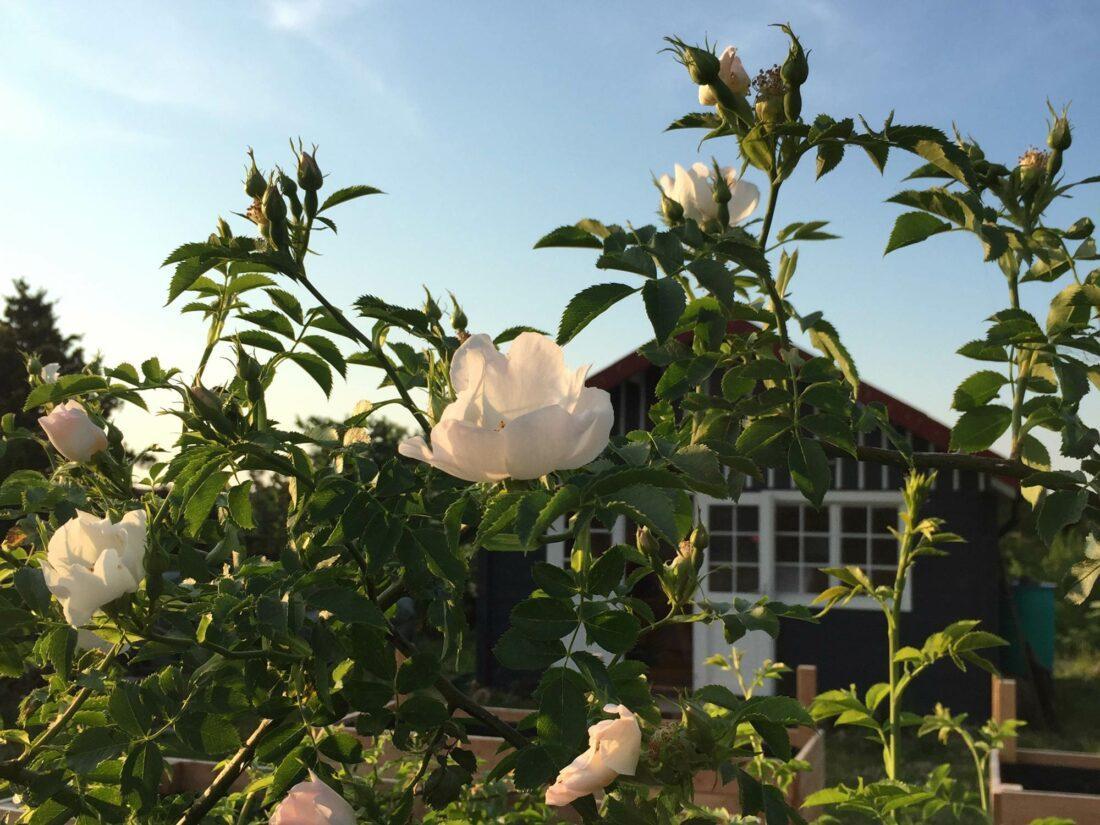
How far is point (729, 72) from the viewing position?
1508 mm

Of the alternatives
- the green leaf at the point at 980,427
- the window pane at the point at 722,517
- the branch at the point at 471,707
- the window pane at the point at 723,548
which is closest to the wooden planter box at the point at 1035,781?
the green leaf at the point at 980,427

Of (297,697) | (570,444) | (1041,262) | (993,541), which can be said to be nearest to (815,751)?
(1041,262)

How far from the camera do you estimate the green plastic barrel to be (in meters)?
9.91

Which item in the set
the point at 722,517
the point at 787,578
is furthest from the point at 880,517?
the point at 722,517

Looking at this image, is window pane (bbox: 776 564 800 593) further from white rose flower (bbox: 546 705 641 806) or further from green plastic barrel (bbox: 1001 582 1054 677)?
white rose flower (bbox: 546 705 641 806)

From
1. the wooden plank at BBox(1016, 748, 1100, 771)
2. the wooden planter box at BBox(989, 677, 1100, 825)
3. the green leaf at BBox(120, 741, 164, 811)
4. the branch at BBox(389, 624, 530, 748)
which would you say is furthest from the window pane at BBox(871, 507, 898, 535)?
the green leaf at BBox(120, 741, 164, 811)

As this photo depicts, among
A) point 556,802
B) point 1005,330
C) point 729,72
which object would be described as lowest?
point 556,802

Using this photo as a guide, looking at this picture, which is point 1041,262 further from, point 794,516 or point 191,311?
point 794,516

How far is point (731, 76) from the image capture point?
4.95ft

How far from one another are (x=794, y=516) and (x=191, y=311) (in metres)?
8.64

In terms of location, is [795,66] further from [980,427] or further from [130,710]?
[130,710]

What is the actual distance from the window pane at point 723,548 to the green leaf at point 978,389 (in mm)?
8245

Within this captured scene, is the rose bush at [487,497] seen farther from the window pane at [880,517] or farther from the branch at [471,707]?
the window pane at [880,517]

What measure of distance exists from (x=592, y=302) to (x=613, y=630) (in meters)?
0.37
